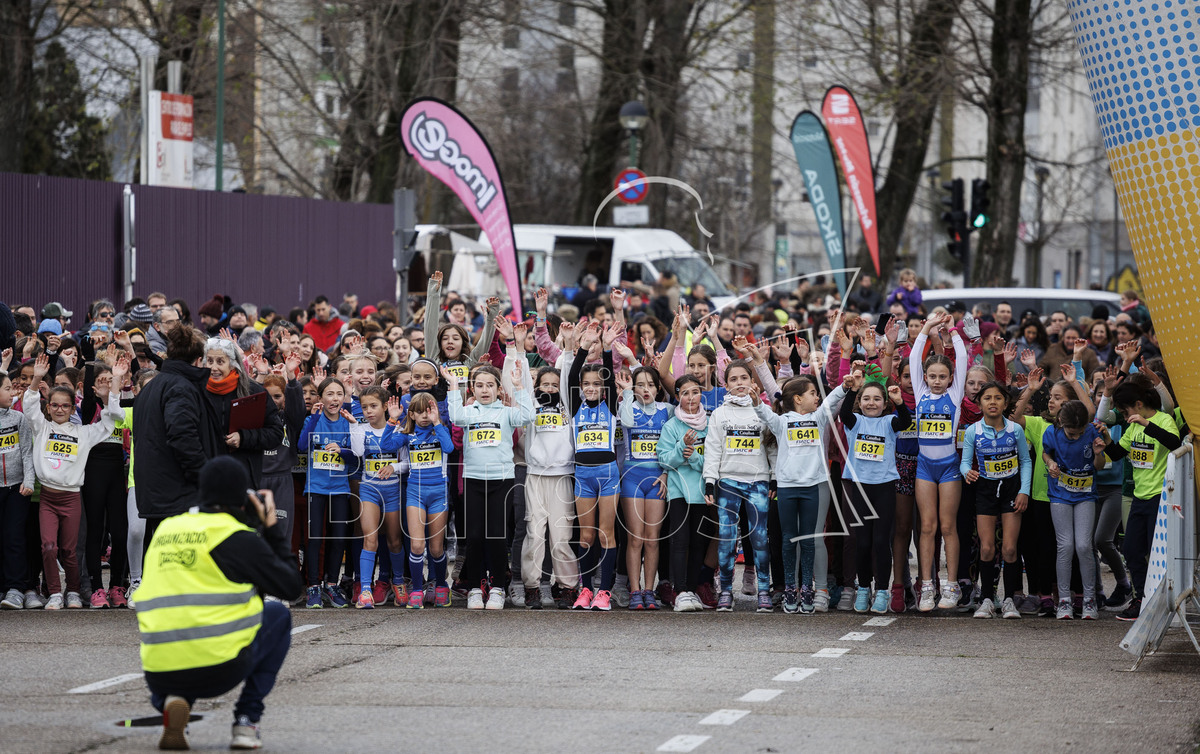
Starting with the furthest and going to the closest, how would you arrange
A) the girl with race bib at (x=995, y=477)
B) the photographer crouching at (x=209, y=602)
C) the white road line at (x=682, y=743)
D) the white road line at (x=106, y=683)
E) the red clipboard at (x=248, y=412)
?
the girl with race bib at (x=995, y=477), the red clipboard at (x=248, y=412), the white road line at (x=106, y=683), the white road line at (x=682, y=743), the photographer crouching at (x=209, y=602)

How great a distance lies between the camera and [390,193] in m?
30.7

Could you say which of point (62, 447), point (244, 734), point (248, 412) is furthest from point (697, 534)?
point (244, 734)

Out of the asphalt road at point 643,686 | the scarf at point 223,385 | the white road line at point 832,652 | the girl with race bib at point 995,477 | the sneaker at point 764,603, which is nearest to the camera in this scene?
the asphalt road at point 643,686

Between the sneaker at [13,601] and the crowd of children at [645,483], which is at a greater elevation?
the crowd of children at [645,483]

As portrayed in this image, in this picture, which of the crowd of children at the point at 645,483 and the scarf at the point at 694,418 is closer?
the crowd of children at the point at 645,483

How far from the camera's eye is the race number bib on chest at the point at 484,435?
37.3 ft

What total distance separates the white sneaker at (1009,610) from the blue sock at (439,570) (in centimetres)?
397

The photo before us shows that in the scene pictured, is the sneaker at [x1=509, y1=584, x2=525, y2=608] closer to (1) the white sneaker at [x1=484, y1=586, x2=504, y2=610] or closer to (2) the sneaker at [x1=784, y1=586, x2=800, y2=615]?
(1) the white sneaker at [x1=484, y1=586, x2=504, y2=610]

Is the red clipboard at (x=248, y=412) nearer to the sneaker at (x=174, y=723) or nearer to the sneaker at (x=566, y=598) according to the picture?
the sneaker at (x=566, y=598)

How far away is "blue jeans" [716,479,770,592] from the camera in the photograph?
1119 centimetres

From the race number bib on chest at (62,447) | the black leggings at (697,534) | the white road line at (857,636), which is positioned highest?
the race number bib on chest at (62,447)

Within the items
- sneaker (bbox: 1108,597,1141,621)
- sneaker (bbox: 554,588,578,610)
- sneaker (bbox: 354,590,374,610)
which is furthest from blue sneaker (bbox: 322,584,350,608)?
sneaker (bbox: 1108,597,1141,621)

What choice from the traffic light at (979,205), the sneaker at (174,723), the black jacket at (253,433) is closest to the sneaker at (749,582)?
the black jacket at (253,433)

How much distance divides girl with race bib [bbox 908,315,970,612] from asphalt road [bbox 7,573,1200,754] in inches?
12.6
